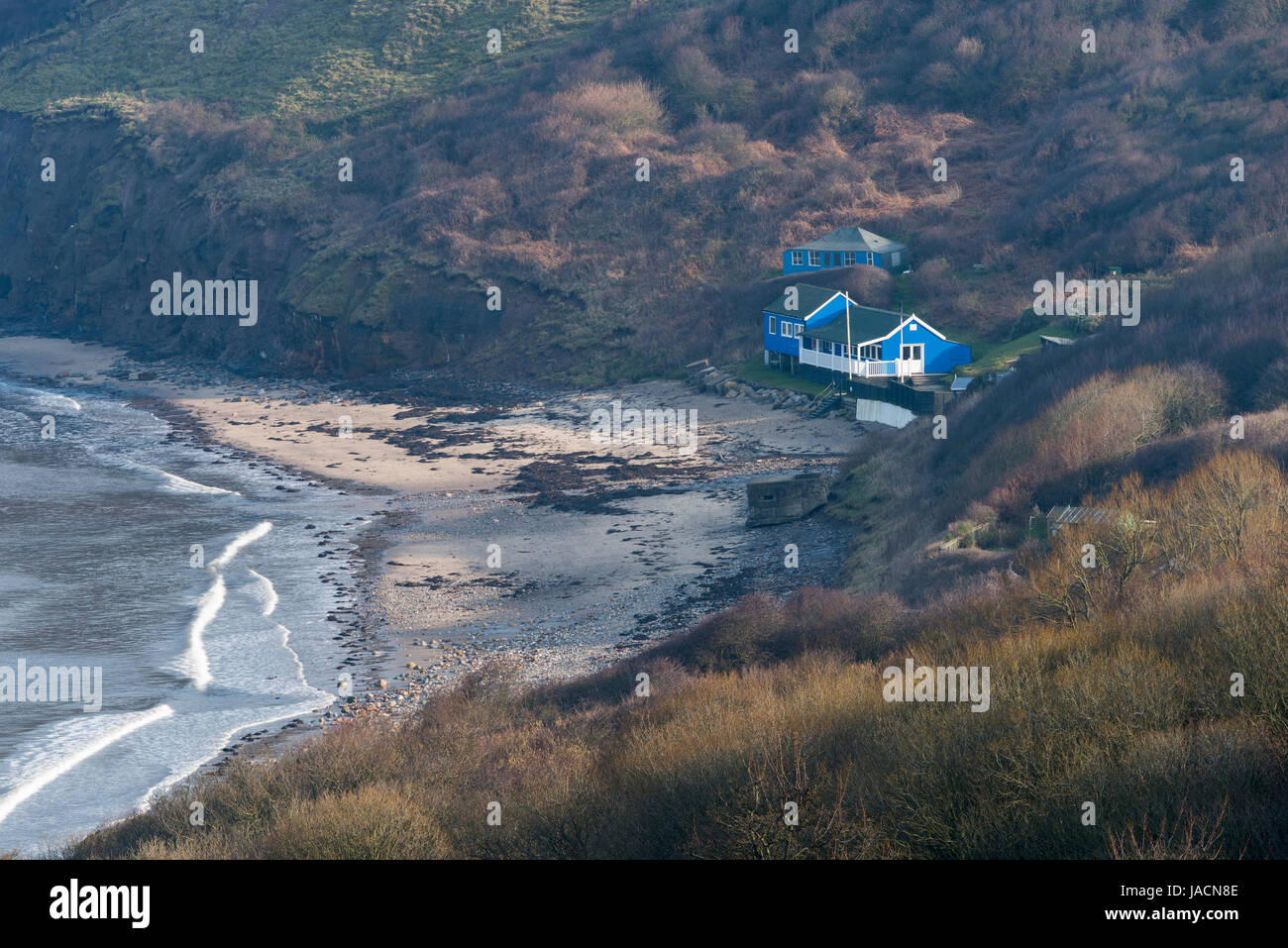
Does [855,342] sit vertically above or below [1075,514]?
above

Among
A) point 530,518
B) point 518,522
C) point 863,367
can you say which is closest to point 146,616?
point 518,522

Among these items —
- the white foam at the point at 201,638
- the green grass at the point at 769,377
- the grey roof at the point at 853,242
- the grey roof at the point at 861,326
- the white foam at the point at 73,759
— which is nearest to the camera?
the white foam at the point at 73,759

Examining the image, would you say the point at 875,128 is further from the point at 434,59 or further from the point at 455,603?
the point at 455,603

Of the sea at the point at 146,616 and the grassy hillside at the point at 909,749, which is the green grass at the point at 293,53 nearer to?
the sea at the point at 146,616

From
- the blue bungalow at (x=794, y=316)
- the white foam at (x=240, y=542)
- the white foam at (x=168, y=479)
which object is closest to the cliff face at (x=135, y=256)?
the white foam at (x=168, y=479)

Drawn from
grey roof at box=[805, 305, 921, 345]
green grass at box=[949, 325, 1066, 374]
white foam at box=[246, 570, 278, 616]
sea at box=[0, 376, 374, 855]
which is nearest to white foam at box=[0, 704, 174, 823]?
sea at box=[0, 376, 374, 855]

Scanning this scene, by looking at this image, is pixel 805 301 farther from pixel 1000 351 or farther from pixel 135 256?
pixel 135 256

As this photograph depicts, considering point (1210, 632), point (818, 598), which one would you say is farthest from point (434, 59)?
point (1210, 632)
